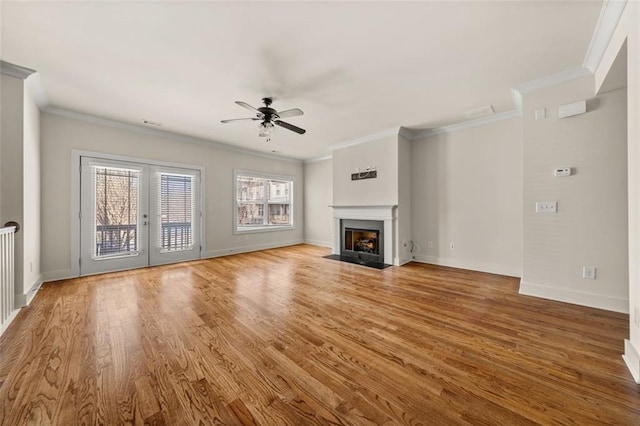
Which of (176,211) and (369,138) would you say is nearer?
(176,211)

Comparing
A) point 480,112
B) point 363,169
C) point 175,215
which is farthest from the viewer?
point 363,169

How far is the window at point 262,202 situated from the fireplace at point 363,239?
2.40 metres

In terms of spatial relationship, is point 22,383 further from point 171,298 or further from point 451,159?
point 451,159

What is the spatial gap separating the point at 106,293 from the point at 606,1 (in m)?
6.18

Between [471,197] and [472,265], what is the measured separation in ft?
4.26

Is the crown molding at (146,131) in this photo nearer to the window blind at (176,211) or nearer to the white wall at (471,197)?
the window blind at (176,211)

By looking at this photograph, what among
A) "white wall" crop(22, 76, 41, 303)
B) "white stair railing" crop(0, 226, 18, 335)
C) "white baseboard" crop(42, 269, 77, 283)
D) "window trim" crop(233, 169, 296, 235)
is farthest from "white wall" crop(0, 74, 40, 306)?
"window trim" crop(233, 169, 296, 235)

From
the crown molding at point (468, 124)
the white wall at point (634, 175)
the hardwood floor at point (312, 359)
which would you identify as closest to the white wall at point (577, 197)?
the hardwood floor at point (312, 359)

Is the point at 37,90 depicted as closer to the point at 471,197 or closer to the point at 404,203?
the point at 404,203

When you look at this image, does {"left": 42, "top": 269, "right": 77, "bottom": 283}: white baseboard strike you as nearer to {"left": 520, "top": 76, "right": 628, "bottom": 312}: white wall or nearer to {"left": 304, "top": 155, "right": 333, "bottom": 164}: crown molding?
{"left": 304, "top": 155, "right": 333, "bottom": 164}: crown molding

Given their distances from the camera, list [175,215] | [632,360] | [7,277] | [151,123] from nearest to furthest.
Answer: [632,360] → [7,277] → [151,123] → [175,215]

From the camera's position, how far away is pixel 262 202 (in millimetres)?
7062

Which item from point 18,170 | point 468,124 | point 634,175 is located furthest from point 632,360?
point 18,170

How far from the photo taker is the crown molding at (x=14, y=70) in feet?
8.85
